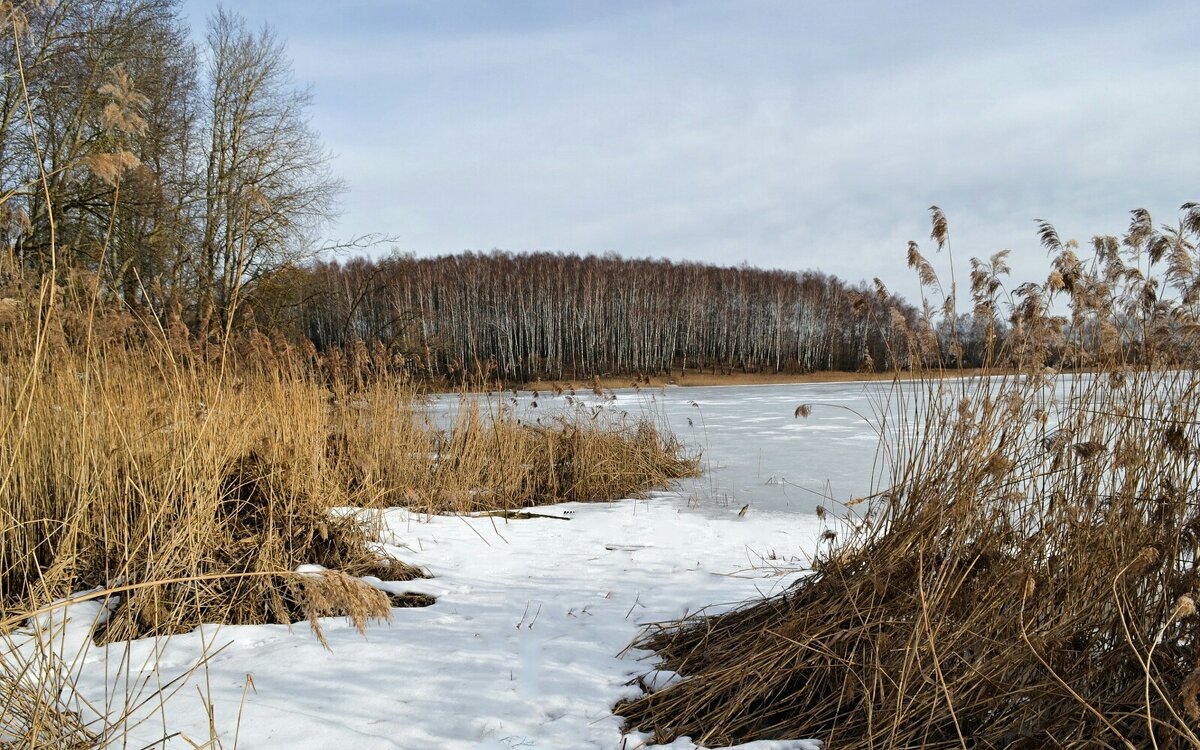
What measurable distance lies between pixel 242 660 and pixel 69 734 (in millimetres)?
827

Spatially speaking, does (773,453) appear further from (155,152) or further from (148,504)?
(155,152)

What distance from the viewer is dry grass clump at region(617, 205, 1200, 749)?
5.91 ft

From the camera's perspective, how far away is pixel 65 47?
12062 millimetres

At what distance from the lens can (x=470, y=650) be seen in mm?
2609

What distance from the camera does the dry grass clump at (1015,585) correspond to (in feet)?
5.91

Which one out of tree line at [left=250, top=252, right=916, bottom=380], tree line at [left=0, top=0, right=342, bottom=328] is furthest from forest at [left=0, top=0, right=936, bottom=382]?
tree line at [left=250, top=252, right=916, bottom=380]

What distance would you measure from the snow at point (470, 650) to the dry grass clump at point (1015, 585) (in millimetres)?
244

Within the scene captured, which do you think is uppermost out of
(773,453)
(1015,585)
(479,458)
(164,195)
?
(164,195)

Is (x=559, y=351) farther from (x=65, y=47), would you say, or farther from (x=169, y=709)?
(x=169, y=709)

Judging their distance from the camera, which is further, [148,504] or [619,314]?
[619,314]

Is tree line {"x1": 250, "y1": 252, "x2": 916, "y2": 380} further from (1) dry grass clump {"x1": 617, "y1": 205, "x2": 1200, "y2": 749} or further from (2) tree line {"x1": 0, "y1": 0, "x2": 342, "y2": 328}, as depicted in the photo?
(1) dry grass clump {"x1": 617, "y1": 205, "x2": 1200, "y2": 749}

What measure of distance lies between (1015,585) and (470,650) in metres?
1.86

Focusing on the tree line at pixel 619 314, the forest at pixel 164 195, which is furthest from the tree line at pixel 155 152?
the tree line at pixel 619 314

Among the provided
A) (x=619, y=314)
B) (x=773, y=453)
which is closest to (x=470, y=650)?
(x=773, y=453)
